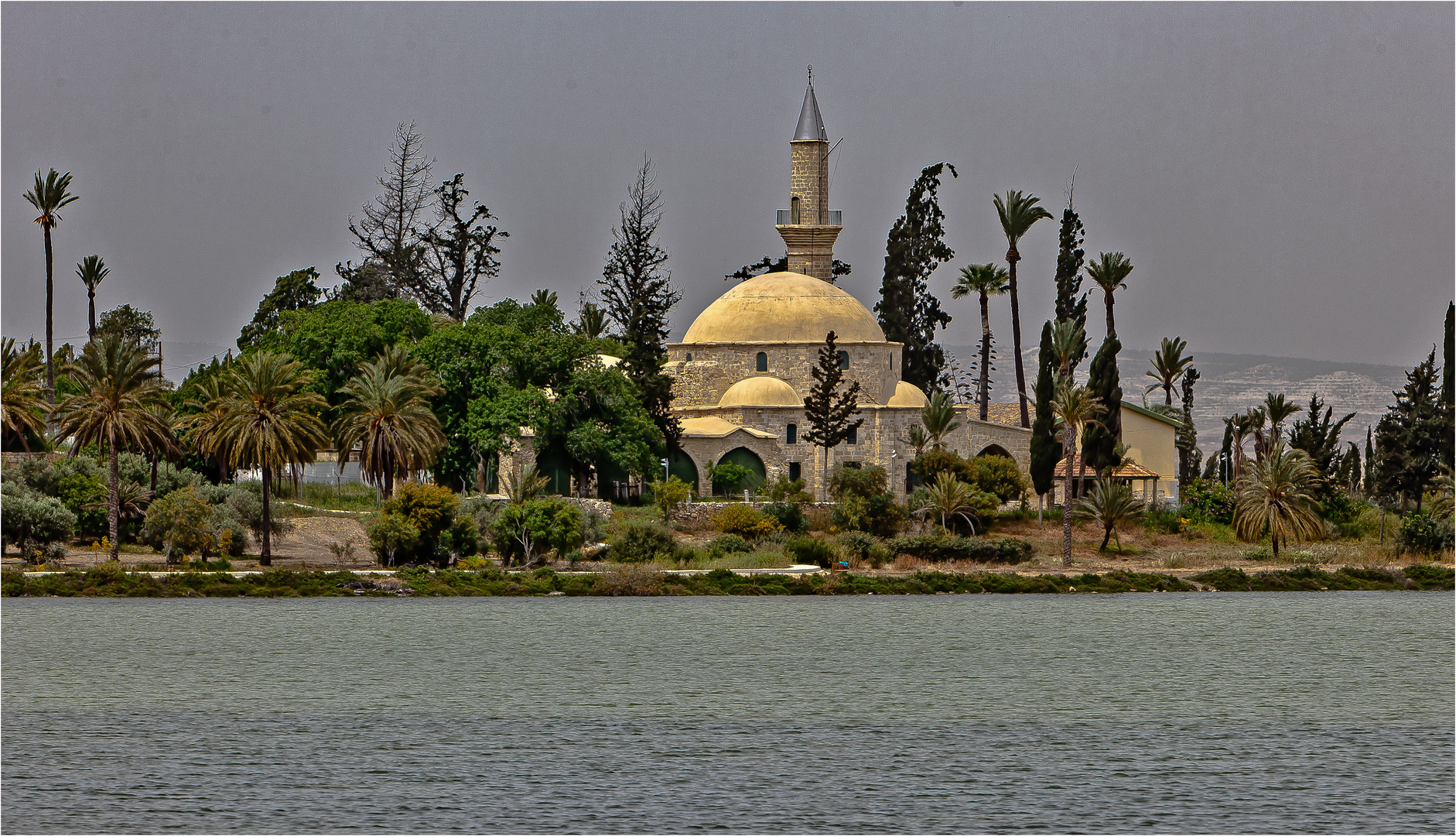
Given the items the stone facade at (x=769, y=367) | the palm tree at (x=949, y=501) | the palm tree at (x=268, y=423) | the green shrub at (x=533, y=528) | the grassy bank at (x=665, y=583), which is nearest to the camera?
the grassy bank at (x=665, y=583)

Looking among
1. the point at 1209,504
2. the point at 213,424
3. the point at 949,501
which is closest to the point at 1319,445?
the point at 1209,504

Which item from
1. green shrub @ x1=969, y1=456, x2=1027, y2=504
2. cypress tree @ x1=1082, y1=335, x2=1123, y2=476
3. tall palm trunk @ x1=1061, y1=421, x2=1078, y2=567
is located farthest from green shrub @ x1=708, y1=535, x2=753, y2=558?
cypress tree @ x1=1082, y1=335, x2=1123, y2=476

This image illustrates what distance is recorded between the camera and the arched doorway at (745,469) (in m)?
59.5

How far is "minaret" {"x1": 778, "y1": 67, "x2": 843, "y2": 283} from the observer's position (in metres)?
71.5

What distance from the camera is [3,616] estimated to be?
38.7 m

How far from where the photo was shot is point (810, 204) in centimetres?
7188

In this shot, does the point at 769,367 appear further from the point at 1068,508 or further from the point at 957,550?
the point at 1068,508

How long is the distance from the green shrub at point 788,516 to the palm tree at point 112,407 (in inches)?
731

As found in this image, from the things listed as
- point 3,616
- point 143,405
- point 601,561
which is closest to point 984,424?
point 601,561

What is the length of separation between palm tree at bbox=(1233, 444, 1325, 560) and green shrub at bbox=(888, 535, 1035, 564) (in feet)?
22.9

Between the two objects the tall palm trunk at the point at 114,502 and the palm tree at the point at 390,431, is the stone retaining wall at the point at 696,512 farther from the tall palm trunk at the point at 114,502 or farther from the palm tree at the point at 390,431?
the tall palm trunk at the point at 114,502

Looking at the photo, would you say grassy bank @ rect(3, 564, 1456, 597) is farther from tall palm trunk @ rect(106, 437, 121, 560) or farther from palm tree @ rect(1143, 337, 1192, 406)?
palm tree @ rect(1143, 337, 1192, 406)

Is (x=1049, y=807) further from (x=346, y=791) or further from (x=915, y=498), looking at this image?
(x=915, y=498)

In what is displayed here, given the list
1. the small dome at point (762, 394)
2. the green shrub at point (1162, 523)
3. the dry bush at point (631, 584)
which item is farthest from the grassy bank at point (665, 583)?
the small dome at point (762, 394)
